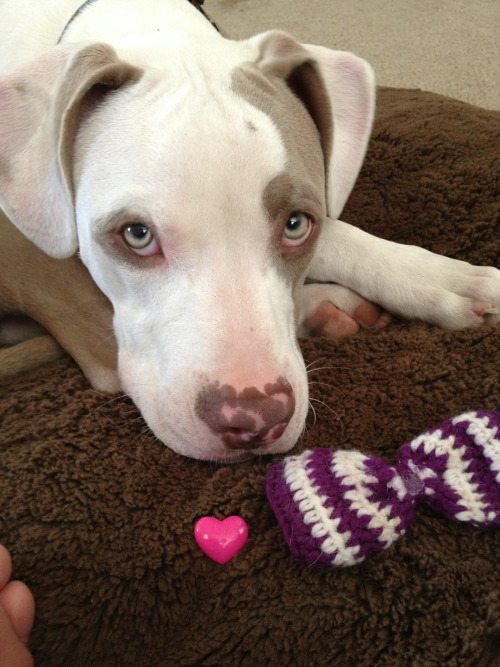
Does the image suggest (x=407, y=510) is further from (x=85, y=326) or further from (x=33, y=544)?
(x=85, y=326)

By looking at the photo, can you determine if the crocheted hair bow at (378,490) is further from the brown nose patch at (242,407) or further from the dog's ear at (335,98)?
the dog's ear at (335,98)

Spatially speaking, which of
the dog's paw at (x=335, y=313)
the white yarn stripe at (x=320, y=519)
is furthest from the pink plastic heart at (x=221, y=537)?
the dog's paw at (x=335, y=313)

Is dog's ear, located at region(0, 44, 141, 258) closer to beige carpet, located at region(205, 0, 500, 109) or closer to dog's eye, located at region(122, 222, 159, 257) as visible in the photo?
dog's eye, located at region(122, 222, 159, 257)

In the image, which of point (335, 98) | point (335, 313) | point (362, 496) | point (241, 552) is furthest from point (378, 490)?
point (335, 98)

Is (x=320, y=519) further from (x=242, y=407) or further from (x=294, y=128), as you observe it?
(x=294, y=128)

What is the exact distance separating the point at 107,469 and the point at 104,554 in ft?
0.55

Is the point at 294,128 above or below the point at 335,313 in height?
above

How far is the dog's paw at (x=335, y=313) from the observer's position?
1628mm

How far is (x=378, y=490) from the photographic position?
1.09 metres

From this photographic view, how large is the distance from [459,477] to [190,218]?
625 millimetres

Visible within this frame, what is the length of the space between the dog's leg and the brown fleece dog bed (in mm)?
109

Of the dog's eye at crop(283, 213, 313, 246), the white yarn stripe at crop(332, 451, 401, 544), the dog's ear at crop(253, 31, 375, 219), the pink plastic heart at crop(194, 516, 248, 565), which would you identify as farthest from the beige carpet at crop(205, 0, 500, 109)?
the pink plastic heart at crop(194, 516, 248, 565)

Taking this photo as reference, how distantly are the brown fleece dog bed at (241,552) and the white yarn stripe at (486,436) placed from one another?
0.14m

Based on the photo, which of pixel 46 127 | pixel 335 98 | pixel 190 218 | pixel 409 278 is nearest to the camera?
pixel 190 218
